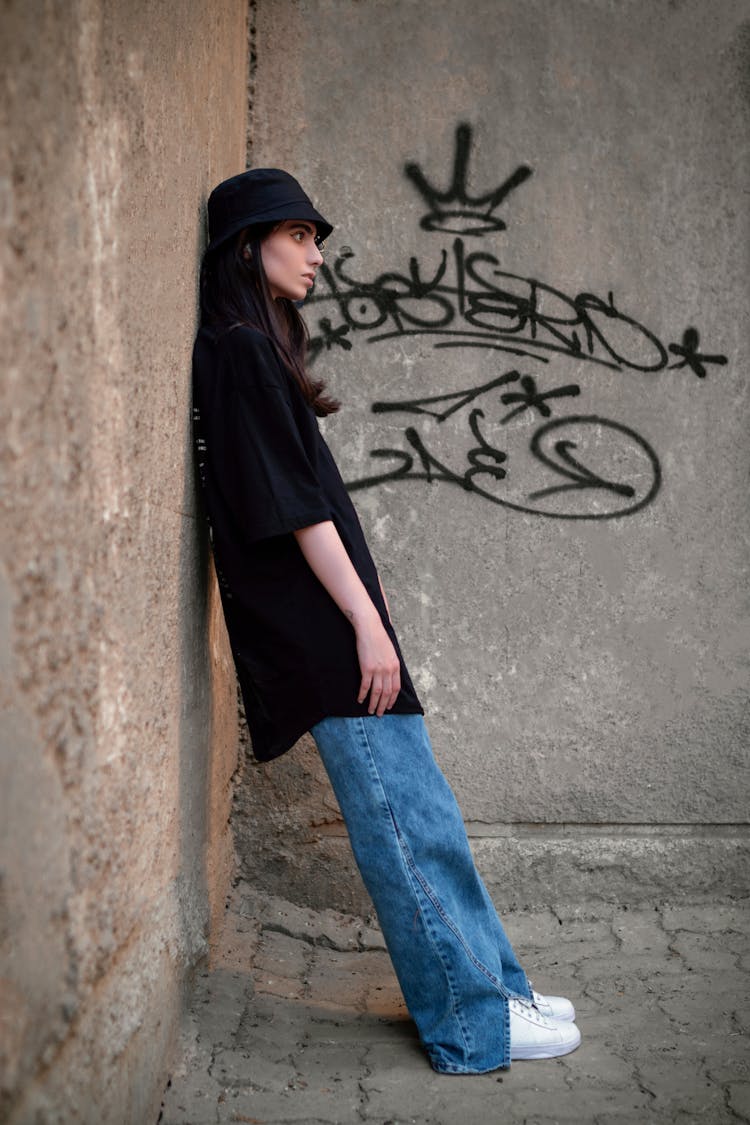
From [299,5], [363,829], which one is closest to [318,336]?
[299,5]

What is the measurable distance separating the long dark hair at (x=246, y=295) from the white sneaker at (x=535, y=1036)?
4.78ft

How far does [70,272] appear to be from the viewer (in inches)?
57.9

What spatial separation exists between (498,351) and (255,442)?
132 cm

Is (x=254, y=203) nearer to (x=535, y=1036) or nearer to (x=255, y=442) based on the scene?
(x=255, y=442)

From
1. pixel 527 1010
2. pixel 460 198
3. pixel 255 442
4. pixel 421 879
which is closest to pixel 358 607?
pixel 255 442

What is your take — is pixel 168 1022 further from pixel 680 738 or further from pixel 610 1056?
pixel 680 738

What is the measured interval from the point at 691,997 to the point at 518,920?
0.62 meters

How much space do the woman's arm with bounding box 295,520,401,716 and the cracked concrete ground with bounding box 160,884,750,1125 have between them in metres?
0.80

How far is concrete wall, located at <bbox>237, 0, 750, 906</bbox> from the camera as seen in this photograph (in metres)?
3.25

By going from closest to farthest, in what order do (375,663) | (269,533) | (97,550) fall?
(97,550) < (269,533) < (375,663)

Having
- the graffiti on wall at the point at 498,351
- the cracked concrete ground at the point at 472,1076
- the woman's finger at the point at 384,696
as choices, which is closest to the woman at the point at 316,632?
the woman's finger at the point at 384,696

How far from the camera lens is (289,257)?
95.3 inches

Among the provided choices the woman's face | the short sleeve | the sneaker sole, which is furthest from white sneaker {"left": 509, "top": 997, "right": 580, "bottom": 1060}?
the woman's face

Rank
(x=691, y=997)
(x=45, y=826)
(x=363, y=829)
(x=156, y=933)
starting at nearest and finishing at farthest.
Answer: (x=45, y=826) < (x=156, y=933) < (x=363, y=829) < (x=691, y=997)
